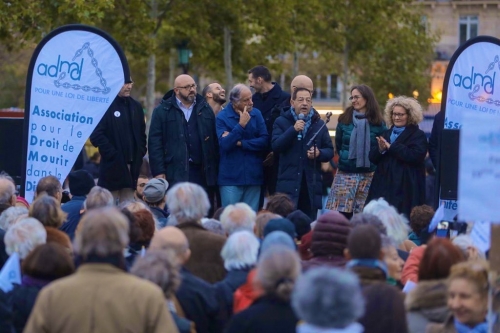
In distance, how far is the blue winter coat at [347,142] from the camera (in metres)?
12.8

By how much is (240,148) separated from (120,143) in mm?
1342

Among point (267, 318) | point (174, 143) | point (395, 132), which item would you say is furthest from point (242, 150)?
point (267, 318)

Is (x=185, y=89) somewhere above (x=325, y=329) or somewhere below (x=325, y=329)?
above

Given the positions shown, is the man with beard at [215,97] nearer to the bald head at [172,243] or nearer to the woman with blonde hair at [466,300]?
the bald head at [172,243]

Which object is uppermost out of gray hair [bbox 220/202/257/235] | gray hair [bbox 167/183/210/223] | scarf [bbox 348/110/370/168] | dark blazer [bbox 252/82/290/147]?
dark blazer [bbox 252/82/290/147]

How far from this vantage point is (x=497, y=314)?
687 cm

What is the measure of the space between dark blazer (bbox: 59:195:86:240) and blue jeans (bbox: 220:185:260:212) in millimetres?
2551

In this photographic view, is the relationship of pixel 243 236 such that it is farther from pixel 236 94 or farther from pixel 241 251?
pixel 236 94

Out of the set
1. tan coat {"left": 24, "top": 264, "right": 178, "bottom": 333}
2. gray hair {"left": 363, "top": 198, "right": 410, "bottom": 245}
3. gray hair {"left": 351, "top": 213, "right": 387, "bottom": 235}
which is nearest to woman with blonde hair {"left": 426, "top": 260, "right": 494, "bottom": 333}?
gray hair {"left": 351, "top": 213, "right": 387, "bottom": 235}

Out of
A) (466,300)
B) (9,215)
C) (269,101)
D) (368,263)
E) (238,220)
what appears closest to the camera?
(466,300)

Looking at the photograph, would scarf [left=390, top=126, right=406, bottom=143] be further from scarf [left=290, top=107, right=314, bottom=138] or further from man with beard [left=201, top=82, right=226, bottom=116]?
Answer: man with beard [left=201, top=82, right=226, bottom=116]

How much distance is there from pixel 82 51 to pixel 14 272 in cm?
533

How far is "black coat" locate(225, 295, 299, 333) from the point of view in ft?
20.2

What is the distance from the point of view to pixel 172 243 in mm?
7035
